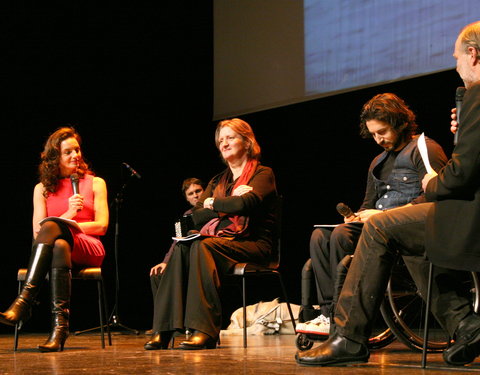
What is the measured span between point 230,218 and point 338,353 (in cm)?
144

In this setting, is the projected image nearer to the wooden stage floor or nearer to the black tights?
the wooden stage floor

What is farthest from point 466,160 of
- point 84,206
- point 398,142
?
point 84,206

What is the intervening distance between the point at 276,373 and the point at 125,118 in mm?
4149

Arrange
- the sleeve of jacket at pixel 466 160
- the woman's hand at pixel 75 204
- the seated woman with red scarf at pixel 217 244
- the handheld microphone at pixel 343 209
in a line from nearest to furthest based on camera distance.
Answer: the sleeve of jacket at pixel 466 160 → the handheld microphone at pixel 343 209 → the seated woman with red scarf at pixel 217 244 → the woman's hand at pixel 75 204

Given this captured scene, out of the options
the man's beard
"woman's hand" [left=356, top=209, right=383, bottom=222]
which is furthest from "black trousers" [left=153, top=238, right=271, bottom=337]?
the man's beard

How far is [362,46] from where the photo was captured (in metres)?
4.62

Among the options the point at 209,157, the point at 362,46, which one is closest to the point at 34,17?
the point at 209,157

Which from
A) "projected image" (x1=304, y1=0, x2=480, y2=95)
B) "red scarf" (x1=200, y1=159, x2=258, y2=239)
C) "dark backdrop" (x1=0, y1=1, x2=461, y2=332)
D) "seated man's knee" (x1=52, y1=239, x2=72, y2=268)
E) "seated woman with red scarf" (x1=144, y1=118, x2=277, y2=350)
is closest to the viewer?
"seated woman with red scarf" (x1=144, y1=118, x2=277, y2=350)

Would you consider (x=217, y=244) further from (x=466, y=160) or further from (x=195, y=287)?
(x=466, y=160)

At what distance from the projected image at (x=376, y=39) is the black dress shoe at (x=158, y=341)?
7.18ft

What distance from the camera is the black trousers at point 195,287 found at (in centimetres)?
315

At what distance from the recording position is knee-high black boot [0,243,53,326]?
10.1 feet

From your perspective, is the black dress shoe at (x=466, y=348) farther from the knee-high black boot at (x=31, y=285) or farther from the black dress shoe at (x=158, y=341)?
the knee-high black boot at (x=31, y=285)

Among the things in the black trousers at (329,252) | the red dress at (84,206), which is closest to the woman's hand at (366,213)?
the black trousers at (329,252)
